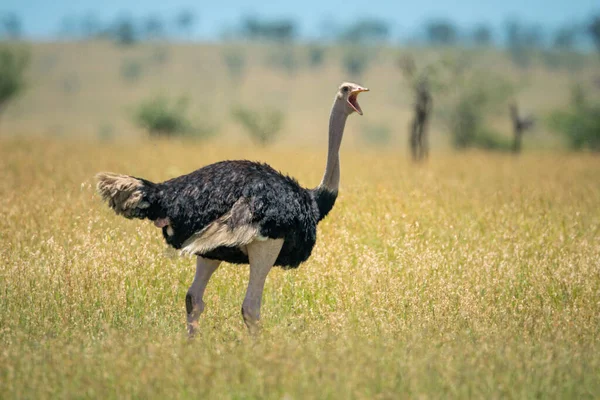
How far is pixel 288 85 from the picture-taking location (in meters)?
81.0

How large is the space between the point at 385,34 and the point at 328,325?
114 metres

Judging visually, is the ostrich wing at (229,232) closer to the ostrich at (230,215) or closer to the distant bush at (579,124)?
the ostrich at (230,215)

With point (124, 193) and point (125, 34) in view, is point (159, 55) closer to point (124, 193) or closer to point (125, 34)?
point (125, 34)

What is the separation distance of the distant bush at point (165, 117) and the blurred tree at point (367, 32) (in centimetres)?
8169

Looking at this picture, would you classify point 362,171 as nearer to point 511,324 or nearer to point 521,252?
point 521,252

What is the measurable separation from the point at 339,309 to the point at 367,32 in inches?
4450

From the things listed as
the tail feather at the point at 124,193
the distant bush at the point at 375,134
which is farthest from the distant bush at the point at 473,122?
the tail feather at the point at 124,193

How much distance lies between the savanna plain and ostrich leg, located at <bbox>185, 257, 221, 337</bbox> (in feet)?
0.51

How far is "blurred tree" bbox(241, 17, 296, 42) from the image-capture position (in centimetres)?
10688

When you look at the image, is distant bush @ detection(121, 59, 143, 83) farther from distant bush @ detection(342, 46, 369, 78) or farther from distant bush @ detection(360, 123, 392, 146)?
→ distant bush @ detection(360, 123, 392, 146)

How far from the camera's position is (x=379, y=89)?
79.7 m

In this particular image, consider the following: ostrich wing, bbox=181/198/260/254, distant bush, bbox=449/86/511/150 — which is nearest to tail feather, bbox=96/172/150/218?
ostrich wing, bbox=181/198/260/254

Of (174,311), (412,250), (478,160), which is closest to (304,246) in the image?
(174,311)

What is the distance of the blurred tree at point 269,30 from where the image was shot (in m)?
107
